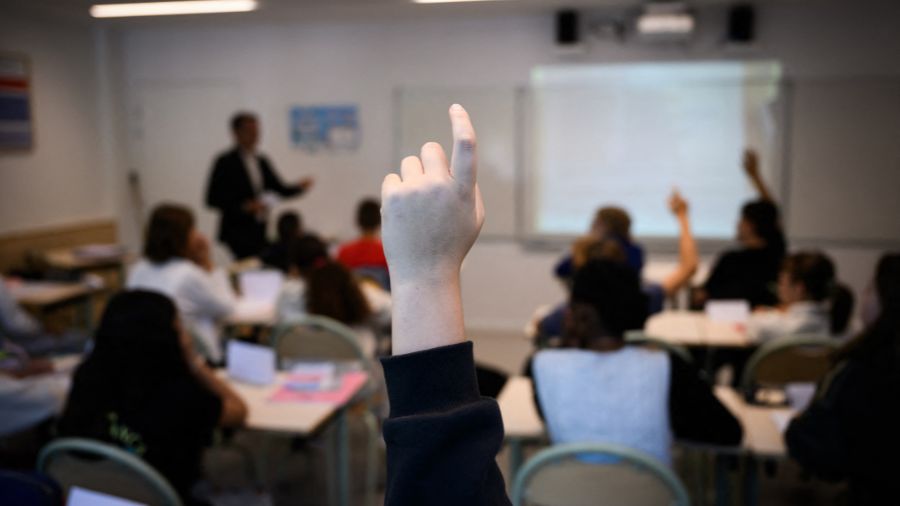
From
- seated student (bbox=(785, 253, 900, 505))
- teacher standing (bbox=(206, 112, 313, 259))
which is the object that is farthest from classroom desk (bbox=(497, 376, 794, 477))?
teacher standing (bbox=(206, 112, 313, 259))

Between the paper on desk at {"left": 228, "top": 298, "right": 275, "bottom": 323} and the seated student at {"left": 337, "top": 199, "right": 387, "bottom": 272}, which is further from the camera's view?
the seated student at {"left": 337, "top": 199, "right": 387, "bottom": 272}

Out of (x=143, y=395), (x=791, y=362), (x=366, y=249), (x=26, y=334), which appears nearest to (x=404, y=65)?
(x=366, y=249)

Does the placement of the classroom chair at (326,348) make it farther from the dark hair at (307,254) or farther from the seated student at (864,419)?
the seated student at (864,419)

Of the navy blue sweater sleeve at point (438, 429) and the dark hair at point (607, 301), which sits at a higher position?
the navy blue sweater sleeve at point (438, 429)

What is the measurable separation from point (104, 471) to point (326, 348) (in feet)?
4.65

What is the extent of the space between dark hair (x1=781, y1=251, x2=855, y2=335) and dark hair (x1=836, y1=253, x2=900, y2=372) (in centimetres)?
139

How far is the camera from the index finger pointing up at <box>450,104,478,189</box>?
583mm

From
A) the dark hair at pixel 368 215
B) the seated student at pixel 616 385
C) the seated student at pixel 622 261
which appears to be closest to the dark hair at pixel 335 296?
the seated student at pixel 622 261

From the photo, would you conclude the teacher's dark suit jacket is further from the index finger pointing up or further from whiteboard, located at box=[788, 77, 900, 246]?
the index finger pointing up

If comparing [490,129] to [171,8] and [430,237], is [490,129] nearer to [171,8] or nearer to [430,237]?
[171,8]

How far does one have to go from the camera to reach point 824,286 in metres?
3.48

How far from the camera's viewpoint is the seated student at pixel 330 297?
11.8 feet

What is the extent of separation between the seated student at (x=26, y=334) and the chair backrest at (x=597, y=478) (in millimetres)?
3138

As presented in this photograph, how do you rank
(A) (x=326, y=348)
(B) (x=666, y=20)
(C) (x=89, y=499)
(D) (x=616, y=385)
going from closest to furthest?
(C) (x=89, y=499)
(D) (x=616, y=385)
(A) (x=326, y=348)
(B) (x=666, y=20)
